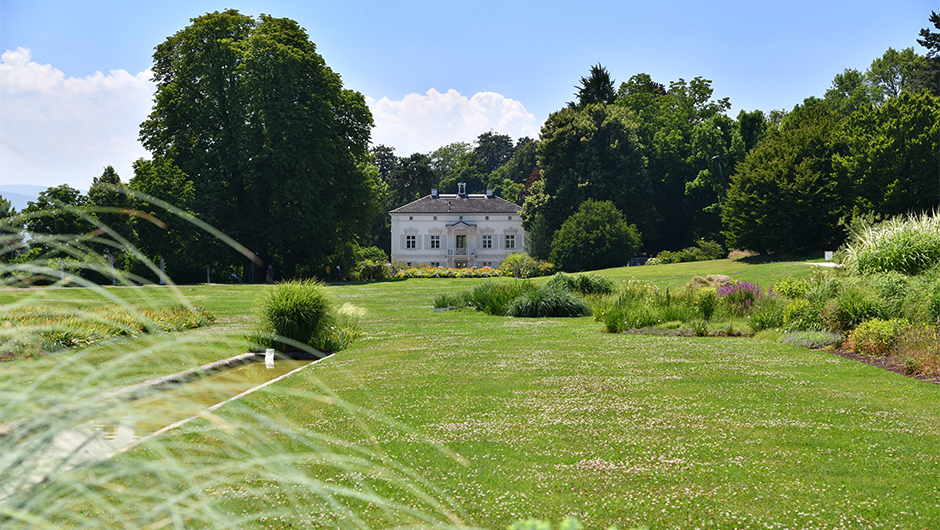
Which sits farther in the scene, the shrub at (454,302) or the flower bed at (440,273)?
the flower bed at (440,273)

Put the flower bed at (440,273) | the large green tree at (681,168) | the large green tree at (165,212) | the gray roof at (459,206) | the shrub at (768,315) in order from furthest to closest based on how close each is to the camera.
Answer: the gray roof at (459,206), the large green tree at (681,168), the flower bed at (440,273), the large green tree at (165,212), the shrub at (768,315)

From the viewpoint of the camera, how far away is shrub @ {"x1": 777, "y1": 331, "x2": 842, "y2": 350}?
36.1 ft

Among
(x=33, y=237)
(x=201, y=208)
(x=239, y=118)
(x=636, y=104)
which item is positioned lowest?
(x=33, y=237)

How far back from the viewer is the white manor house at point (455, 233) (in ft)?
204

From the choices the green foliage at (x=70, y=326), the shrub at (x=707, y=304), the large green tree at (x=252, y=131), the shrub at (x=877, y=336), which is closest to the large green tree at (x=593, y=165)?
the large green tree at (x=252, y=131)

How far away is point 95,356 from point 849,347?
39.7ft

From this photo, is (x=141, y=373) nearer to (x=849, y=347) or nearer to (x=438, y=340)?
(x=438, y=340)

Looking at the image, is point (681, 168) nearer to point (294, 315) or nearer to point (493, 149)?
point (294, 315)

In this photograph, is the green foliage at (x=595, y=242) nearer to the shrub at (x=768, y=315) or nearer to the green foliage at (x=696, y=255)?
the green foliage at (x=696, y=255)

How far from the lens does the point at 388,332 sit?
1397cm

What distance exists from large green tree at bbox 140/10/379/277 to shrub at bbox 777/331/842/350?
29.6 meters

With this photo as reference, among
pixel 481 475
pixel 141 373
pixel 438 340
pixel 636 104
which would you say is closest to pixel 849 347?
pixel 438 340

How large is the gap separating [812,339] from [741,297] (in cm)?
418

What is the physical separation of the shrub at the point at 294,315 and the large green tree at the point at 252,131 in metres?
26.0
